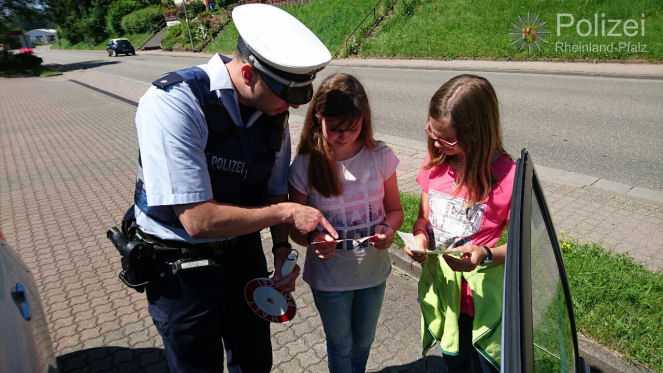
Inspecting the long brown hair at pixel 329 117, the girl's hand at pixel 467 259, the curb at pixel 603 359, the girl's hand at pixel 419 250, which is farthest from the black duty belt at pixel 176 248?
the curb at pixel 603 359

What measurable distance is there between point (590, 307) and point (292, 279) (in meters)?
1.93

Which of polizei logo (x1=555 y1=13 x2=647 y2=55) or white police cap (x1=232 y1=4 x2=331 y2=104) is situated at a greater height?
white police cap (x1=232 y1=4 x2=331 y2=104)

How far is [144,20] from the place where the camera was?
53.4 m

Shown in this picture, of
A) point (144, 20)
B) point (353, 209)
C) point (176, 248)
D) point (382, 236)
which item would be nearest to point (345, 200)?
point (353, 209)

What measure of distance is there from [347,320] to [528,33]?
1519cm

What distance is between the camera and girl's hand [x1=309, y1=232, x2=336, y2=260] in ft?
6.01

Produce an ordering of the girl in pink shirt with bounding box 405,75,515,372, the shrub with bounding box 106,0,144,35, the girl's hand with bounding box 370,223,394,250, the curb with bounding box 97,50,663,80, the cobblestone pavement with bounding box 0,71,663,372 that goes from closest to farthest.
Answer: the girl in pink shirt with bounding box 405,75,515,372
the girl's hand with bounding box 370,223,394,250
the cobblestone pavement with bounding box 0,71,663,372
the curb with bounding box 97,50,663,80
the shrub with bounding box 106,0,144,35

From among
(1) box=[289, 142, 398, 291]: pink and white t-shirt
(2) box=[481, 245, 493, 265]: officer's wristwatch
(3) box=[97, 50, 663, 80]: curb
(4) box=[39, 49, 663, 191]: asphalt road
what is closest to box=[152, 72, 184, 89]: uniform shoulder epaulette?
(1) box=[289, 142, 398, 291]: pink and white t-shirt

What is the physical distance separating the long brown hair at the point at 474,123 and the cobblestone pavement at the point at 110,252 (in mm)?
1436

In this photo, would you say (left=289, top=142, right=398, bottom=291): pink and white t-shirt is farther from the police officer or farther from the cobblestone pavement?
the cobblestone pavement

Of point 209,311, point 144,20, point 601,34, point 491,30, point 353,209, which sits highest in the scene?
point 144,20

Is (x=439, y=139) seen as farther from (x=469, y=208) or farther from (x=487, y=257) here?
(x=487, y=257)

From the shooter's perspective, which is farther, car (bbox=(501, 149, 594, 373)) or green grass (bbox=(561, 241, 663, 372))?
green grass (bbox=(561, 241, 663, 372))

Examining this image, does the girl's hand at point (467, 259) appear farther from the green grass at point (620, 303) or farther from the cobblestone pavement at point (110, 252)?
the green grass at point (620, 303)
